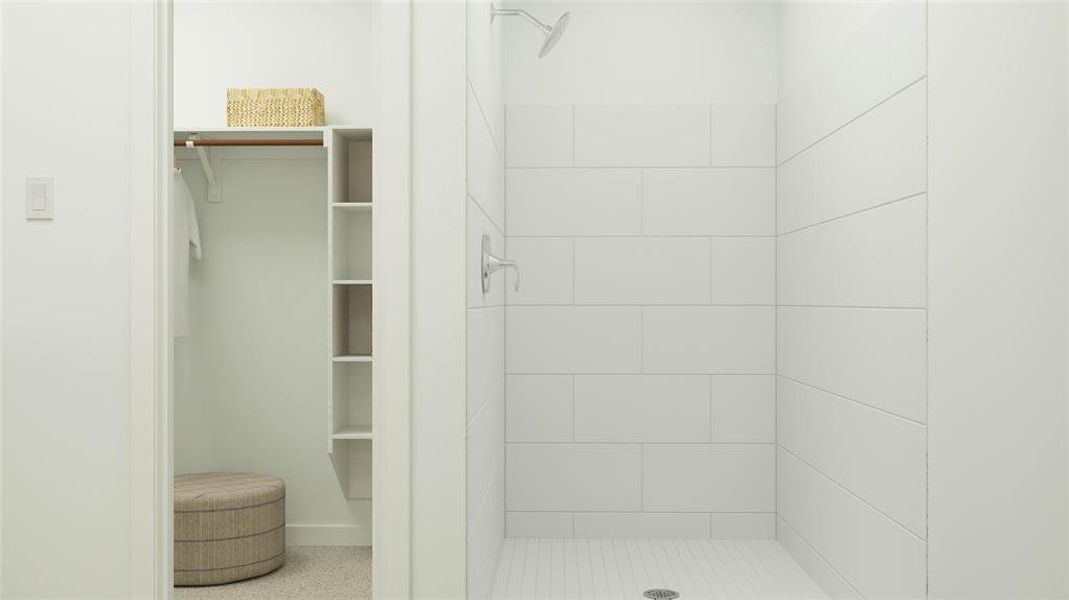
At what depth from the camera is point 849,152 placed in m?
2.54

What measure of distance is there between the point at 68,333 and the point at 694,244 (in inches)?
82.7

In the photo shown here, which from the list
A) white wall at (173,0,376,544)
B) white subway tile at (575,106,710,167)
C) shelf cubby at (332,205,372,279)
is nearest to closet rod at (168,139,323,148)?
white wall at (173,0,376,544)

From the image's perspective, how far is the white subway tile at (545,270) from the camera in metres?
3.37

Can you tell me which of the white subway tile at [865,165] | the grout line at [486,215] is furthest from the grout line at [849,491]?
the grout line at [486,215]

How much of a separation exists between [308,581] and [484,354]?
1.54m

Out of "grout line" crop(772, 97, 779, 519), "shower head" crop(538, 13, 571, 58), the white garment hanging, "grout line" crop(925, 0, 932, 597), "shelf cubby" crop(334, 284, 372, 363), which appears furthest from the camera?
"shelf cubby" crop(334, 284, 372, 363)

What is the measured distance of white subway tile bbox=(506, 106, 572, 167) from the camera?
3.37m

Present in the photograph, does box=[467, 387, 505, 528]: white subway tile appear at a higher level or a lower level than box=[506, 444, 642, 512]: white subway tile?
higher

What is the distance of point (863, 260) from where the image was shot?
242 centimetres

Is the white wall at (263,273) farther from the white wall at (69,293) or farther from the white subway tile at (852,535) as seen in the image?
the white wall at (69,293)

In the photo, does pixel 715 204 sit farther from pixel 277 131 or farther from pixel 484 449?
pixel 277 131

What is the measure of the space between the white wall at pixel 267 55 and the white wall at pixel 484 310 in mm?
935

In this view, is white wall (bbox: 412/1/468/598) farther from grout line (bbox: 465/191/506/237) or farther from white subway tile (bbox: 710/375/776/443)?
white subway tile (bbox: 710/375/776/443)

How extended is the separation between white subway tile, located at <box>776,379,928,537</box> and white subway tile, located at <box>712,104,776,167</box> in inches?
31.0
